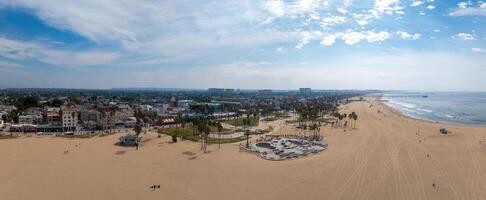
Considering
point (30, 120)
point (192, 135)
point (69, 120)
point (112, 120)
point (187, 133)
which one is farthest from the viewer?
point (30, 120)

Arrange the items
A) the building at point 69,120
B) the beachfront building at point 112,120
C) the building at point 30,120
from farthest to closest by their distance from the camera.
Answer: the building at point 30,120, the beachfront building at point 112,120, the building at point 69,120

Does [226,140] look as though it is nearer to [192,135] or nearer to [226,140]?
[226,140]

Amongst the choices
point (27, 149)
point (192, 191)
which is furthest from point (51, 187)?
point (27, 149)

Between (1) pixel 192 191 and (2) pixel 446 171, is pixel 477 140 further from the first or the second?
(1) pixel 192 191

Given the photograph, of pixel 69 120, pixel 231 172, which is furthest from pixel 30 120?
pixel 231 172

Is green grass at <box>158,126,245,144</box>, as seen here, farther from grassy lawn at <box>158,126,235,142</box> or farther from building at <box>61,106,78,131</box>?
building at <box>61,106,78,131</box>

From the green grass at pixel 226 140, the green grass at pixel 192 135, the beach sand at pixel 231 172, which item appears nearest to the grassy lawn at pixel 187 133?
the green grass at pixel 192 135

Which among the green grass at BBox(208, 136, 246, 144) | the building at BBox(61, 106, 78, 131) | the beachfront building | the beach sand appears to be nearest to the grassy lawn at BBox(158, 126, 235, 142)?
the green grass at BBox(208, 136, 246, 144)

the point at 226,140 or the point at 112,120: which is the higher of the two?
the point at 112,120

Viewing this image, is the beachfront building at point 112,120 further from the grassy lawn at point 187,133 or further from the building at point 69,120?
the grassy lawn at point 187,133

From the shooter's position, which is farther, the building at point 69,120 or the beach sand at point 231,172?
the building at point 69,120
